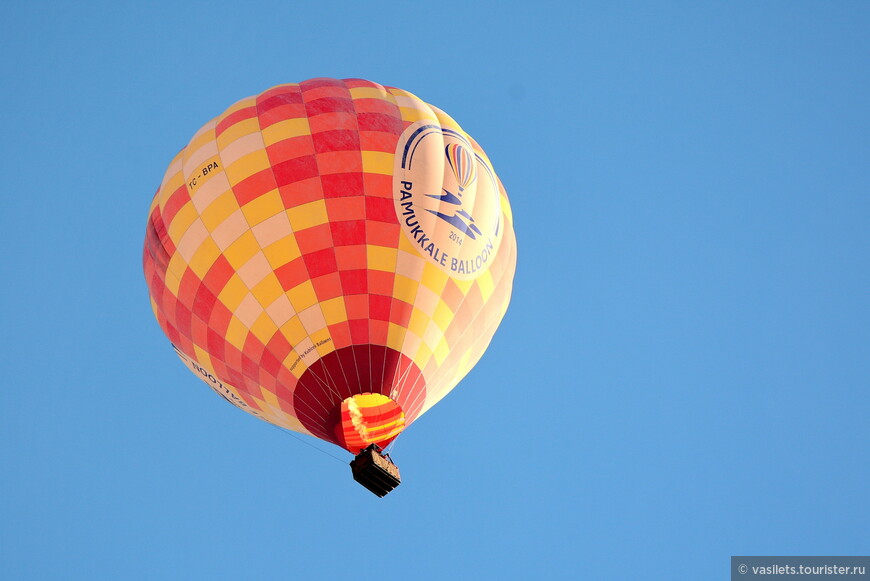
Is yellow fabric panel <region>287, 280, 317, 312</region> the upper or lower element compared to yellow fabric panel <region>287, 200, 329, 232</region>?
lower

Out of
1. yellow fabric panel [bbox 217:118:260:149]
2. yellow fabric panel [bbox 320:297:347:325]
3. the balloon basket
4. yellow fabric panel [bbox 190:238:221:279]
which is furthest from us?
yellow fabric panel [bbox 217:118:260:149]

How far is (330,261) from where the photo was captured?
13.0 meters

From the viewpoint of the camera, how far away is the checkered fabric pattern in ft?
42.5

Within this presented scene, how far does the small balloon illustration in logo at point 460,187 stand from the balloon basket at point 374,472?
Answer: 10.4ft

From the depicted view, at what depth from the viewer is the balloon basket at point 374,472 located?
12633 millimetres

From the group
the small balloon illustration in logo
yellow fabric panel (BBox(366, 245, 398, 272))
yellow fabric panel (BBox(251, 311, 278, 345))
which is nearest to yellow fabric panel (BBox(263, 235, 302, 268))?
yellow fabric panel (BBox(251, 311, 278, 345))

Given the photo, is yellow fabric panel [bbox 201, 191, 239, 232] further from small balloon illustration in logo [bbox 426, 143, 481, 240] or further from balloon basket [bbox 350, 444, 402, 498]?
balloon basket [bbox 350, 444, 402, 498]

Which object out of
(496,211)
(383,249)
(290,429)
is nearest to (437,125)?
(496,211)

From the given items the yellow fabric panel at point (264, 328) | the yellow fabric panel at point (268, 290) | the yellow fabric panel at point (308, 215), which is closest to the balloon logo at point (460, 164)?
the yellow fabric panel at point (308, 215)

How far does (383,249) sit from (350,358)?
146 cm

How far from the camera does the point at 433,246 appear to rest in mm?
13430

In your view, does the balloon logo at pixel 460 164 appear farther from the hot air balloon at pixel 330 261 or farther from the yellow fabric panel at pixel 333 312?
the yellow fabric panel at pixel 333 312

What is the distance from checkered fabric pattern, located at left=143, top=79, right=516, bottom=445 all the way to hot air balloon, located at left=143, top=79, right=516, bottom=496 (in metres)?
0.02

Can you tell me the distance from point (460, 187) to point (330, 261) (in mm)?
2181
